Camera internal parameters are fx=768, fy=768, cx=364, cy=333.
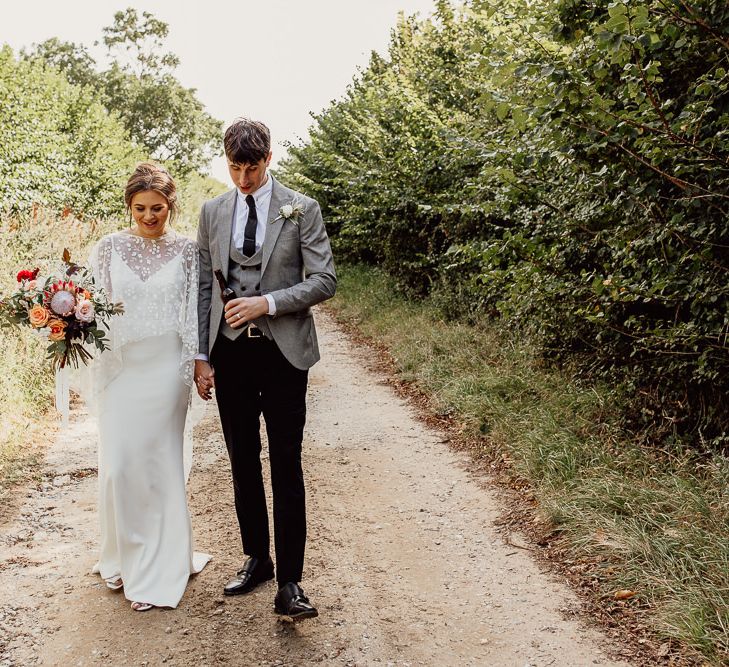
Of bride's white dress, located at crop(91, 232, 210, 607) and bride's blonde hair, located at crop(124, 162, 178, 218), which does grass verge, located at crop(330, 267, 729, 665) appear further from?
bride's blonde hair, located at crop(124, 162, 178, 218)

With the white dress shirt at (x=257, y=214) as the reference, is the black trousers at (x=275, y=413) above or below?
Result: below

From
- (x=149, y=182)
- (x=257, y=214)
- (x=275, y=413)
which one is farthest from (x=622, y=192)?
(x=149, y=182)

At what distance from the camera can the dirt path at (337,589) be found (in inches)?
147

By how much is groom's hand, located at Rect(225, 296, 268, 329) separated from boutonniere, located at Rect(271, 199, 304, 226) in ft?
1.43

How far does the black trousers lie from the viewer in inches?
155

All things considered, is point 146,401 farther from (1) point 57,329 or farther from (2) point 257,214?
(2) point 257,214

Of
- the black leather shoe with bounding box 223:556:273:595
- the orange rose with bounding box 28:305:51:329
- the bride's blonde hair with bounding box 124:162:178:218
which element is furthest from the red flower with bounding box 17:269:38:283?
the black leather shoe with bounding box 223:556:273:595

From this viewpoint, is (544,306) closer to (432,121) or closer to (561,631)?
(561,631)

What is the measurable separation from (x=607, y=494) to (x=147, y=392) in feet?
9.97

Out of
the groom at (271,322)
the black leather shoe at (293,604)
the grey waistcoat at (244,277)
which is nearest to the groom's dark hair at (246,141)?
the groom at (271,322)

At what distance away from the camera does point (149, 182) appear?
13.7 ft

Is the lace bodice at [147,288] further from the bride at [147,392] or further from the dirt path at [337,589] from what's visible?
the dirt path at [337,589]

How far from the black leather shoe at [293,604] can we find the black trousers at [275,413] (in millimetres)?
53

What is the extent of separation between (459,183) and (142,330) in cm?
825
